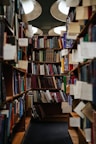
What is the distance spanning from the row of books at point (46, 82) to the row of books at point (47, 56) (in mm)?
367

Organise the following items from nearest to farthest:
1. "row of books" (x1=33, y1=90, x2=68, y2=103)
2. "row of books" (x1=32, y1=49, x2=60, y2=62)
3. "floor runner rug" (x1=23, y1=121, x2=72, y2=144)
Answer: "floor runner rug" (x1=23, y1=121, x2=72, y2=144)
"row of books" (x1=33, y1=90, x2=68, y2=103)
"row of books" (x1=32, y1=49, x2=60, y2=62)

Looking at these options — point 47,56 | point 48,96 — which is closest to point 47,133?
point 48,96

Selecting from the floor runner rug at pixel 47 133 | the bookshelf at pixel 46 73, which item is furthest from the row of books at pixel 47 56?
the floor runner rug at pixel 47 133

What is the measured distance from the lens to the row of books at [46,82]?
13.8 feet

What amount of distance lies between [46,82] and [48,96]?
30 cm

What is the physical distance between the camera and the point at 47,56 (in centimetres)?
430

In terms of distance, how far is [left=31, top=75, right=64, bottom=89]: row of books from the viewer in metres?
4.21

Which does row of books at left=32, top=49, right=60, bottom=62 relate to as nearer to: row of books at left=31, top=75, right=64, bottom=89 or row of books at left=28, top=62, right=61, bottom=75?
row of books at left=28, top=62, right=61, bottom=75

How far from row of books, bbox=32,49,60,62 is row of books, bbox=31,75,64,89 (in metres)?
0.37

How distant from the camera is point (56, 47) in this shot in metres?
4.30

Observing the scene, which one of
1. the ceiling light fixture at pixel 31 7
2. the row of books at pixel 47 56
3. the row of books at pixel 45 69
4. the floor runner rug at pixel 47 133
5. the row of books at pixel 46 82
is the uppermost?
the ceiling light fixture at pixel 31 7

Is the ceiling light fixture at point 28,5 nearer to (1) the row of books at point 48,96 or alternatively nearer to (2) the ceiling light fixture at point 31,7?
(2) the ceiling light fixture at point 31,7

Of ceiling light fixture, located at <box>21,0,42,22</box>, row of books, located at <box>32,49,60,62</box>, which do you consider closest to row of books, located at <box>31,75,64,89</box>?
row of books, located at <box>32,49,60,62</box>

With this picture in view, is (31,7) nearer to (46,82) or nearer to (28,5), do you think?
(28,5)
